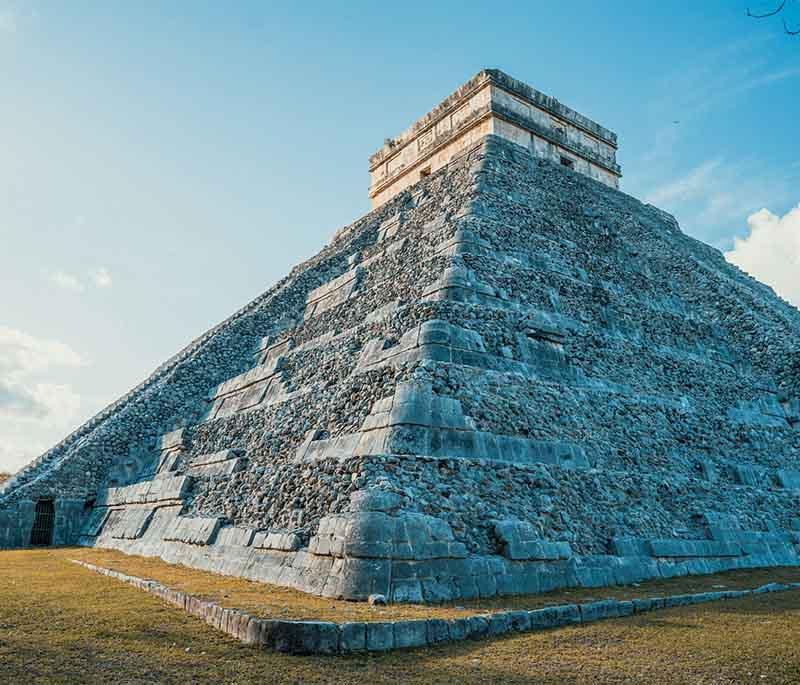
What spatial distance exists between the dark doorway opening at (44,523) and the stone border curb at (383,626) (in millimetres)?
8676

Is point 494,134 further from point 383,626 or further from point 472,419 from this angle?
point 383,626

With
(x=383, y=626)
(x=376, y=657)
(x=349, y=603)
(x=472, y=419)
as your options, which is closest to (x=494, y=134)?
(x=472, y=419)

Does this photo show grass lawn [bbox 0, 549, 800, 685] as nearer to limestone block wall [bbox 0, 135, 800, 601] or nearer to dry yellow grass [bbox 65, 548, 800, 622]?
dry yellow grass [bbox 65, 548, 800, 622]

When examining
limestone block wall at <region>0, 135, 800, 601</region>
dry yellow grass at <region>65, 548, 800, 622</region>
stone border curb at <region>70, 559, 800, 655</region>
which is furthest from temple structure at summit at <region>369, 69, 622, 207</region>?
stone border curb at <region>70, 559, 800, 655</region>

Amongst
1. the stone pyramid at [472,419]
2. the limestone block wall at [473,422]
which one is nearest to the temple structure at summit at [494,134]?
the stone pyramid at [472,419]

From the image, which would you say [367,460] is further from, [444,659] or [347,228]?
[347,228]

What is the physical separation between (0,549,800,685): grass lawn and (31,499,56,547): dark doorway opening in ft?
25.1

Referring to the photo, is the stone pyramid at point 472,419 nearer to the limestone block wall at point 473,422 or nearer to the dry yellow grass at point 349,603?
the limestone block wall at point 473,422

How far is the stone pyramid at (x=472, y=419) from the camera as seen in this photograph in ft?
24.1

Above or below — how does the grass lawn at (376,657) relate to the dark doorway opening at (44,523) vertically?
below

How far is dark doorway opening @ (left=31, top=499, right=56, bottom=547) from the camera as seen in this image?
13.6m

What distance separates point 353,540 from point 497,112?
581 inches

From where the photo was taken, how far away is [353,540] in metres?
6.59

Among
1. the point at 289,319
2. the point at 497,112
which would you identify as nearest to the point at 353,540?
the point at 289,319
